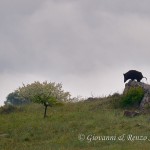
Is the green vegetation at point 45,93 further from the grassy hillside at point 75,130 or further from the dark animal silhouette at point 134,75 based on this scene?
the dark animal silhouette at point 134,75

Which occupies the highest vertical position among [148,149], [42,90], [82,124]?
[42,90]

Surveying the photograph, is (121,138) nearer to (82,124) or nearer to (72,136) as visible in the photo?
(72,136)

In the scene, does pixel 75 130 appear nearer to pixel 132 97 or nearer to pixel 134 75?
pixel 132 97

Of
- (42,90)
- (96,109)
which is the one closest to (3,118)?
(42,90)

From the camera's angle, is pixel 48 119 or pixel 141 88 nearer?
pixel 48 119

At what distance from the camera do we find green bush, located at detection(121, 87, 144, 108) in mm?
31953

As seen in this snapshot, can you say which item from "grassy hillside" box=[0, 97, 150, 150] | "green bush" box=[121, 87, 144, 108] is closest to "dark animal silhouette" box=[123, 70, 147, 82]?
"green bush" box=[121, 87, 144, 108]

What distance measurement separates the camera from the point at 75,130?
23.5 metres

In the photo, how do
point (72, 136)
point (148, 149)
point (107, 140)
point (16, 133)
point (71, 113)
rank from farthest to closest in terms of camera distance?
1. point (71, 113)
2. point (16, 133)
3. point (72, 136)
4. point (107, 140)
5. point (148, 149)

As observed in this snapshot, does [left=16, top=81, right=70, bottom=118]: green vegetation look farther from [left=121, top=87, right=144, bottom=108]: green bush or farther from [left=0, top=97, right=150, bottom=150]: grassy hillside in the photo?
[left=121, top=87, right=144, bottom=108]: green bush

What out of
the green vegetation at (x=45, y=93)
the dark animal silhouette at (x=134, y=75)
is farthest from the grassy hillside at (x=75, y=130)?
the dark animal silhouette at (x=134, y=75)

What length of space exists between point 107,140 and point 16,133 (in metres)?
5.89

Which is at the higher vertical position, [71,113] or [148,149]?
[71,113]

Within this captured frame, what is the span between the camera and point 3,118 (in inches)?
Result: 1209
